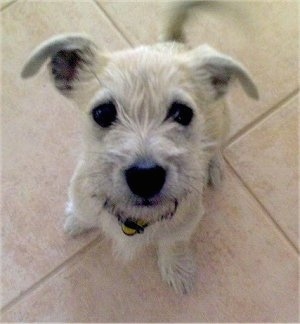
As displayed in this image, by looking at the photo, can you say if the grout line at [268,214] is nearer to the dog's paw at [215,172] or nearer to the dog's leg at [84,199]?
the dog's paw at [215,172]

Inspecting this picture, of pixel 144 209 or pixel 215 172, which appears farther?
pixel 215 172

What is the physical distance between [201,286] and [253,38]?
1.10 m

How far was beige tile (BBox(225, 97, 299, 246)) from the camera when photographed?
2.00m

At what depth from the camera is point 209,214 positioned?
198cm

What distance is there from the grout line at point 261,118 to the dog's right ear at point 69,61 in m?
0.81

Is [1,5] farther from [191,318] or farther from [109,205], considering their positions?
[191,318]

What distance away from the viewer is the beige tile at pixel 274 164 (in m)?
2.00

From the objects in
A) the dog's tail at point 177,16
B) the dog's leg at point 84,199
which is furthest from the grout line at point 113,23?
the dog's leg at point 84,199

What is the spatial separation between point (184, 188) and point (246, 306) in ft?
2.64

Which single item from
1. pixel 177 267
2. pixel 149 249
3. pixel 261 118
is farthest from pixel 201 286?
pixel 261 118

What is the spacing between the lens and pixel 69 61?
4.80 ft

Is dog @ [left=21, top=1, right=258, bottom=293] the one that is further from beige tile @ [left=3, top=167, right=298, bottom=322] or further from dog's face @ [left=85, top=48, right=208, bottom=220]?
beige tile @ [left=3, top=167, right=298, bottom=322]

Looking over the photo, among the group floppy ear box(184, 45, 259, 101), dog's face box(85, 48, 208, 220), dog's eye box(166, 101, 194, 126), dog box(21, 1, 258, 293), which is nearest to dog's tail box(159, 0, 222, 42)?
dog box(21, 1, 258, 293)

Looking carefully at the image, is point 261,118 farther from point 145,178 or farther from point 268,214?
point 145,178
